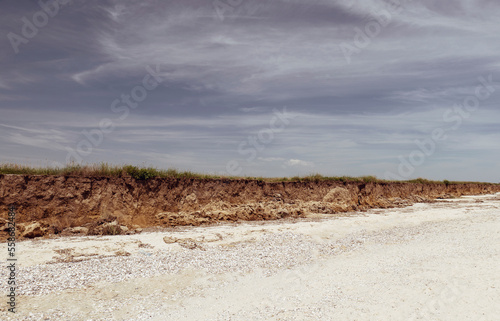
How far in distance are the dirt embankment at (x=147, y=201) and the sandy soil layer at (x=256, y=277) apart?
2905 mm

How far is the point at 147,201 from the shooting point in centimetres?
2023

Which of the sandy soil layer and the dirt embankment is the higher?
the dirt embankment

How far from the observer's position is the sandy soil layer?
8000 millimetres

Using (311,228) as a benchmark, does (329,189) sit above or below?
above

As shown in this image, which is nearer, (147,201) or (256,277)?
(256,277)

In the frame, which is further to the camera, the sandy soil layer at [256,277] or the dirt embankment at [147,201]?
the dirt embankment at [147,201]

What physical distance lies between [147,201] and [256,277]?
11.6m

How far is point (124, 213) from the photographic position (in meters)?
19.1

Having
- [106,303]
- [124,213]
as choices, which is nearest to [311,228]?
[124,213]

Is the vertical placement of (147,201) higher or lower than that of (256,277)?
higher

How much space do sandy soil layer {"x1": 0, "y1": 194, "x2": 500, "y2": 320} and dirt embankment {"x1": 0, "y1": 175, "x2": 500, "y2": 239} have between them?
2.90 metres

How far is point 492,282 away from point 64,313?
38.9 feet

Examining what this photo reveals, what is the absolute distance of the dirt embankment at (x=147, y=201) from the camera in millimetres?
16516

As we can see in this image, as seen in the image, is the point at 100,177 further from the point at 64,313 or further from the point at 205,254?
the point at 64,313
